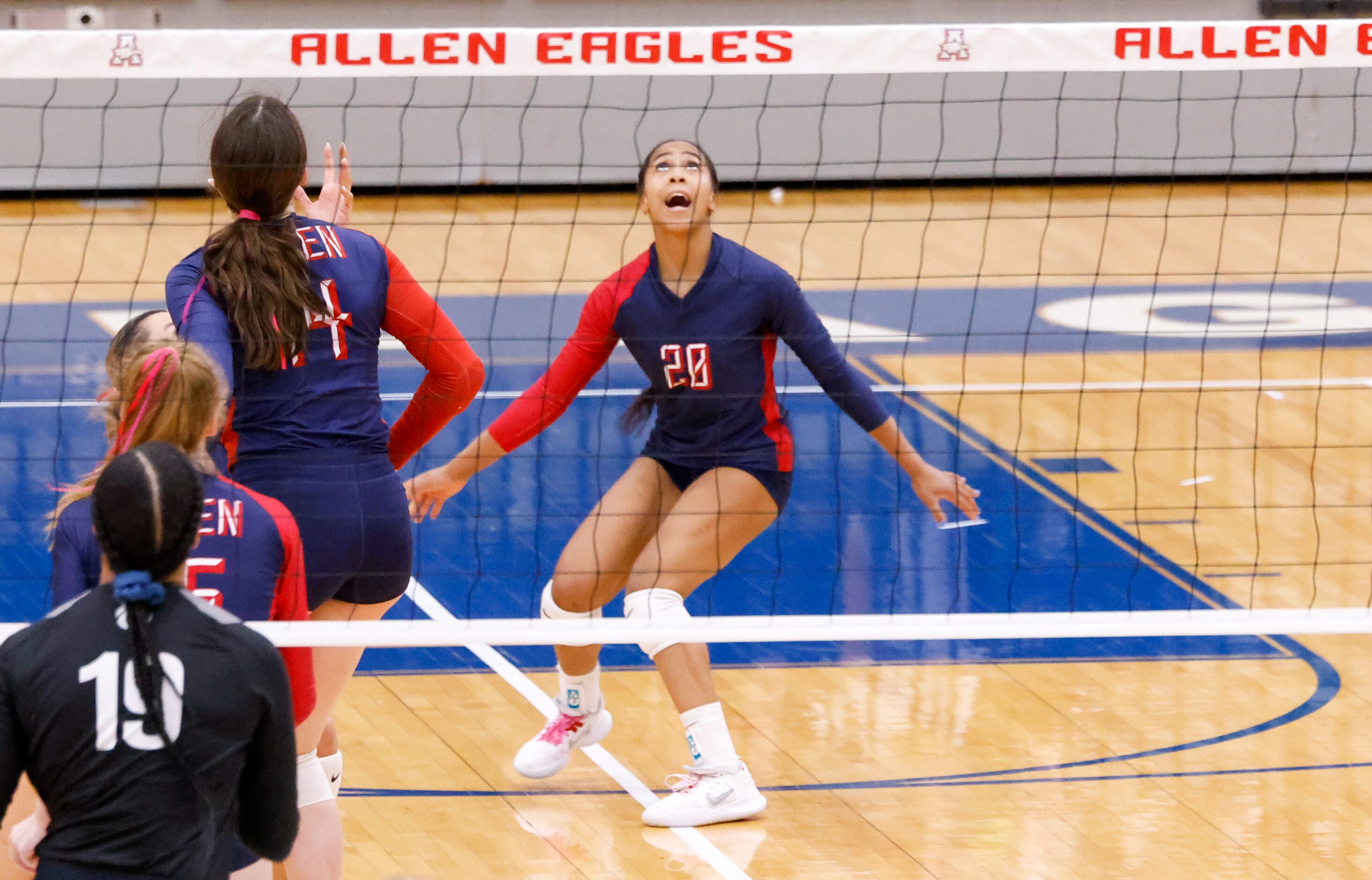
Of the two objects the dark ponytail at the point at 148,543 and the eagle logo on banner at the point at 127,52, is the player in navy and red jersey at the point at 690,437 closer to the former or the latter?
the eagle logo on banner at the point at 127,52

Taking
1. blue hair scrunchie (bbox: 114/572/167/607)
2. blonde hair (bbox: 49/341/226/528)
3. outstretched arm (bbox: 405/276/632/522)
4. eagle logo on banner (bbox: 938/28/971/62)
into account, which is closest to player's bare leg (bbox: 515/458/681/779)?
outstretched arm (bbox: 405/276/632/522)

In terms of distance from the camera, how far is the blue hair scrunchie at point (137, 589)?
2.51m

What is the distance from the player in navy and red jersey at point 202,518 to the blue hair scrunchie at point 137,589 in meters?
0.41

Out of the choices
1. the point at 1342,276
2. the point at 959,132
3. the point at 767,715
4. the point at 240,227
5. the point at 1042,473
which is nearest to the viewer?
the point at 240,227

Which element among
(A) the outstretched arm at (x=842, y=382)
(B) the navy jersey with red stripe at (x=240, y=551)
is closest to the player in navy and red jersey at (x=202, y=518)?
(B) the navy jersey with red stripe at (x=240, y=551)

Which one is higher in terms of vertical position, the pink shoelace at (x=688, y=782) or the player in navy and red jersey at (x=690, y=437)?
the player in navy and red jersey at (x=690, y=437)

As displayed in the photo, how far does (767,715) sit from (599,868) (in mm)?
1128

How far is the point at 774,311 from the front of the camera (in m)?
4.62

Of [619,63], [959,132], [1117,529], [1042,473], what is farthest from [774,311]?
[959,132]

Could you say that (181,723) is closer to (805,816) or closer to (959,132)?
(805,816)

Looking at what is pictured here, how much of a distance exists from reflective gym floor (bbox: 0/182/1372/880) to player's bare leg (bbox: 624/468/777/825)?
0.09 metres

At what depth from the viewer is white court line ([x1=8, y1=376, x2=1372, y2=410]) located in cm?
908

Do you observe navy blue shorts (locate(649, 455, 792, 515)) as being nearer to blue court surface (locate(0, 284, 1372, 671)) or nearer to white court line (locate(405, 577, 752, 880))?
blue court surface (locate(0, 284, 1372, 671))

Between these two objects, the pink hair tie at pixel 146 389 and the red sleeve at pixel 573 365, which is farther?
the red sleeve at pixel 573 365
